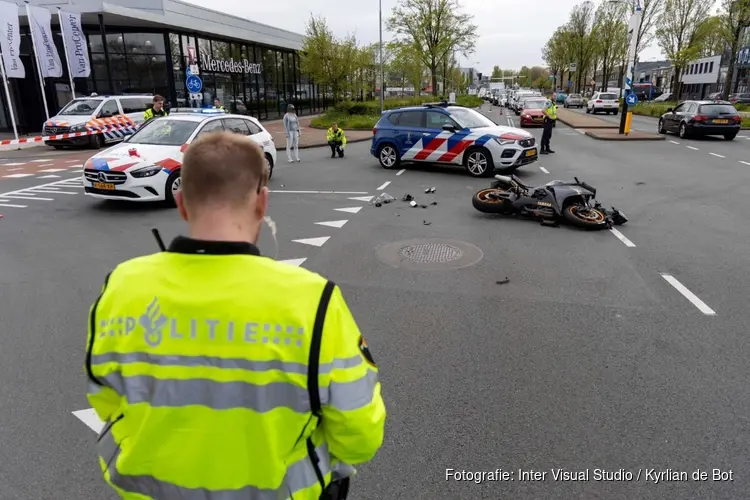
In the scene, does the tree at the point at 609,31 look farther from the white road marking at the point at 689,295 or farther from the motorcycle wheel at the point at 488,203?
the white road marking at the point at 689,295

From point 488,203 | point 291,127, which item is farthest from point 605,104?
point 488,203

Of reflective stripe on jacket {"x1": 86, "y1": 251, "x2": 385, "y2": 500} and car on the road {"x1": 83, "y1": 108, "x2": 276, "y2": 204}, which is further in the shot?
car on the road {"x1": 83, "y1": 108, "x2": 276, "y2": 204}

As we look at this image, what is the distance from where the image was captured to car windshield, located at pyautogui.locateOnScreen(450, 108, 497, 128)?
44.1ft

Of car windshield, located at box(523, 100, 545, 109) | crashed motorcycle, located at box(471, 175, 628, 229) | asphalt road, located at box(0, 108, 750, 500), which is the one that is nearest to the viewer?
asphalt road, located at box(0, 108, 750, 500)

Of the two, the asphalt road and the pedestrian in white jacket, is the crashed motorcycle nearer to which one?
the asphalt road

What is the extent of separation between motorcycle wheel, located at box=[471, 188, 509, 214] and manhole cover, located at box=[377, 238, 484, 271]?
1649 millimetres

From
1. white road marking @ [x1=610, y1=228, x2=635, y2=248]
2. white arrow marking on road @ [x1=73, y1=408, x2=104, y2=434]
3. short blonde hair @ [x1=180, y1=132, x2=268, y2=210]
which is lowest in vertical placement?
white road marking @ [x1=610, y1=228, x2=635, y2=248]

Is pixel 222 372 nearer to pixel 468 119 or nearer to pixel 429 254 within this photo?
pixel 429 254

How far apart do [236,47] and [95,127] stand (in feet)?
55.8

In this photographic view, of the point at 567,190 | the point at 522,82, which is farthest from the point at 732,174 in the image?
the point at 522,82

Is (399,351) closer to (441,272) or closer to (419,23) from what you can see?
(441,272)

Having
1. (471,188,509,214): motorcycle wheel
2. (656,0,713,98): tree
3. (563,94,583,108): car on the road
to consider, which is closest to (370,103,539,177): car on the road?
(471,188,509,214): motorcycle wheel

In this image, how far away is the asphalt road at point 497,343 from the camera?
2.99 m

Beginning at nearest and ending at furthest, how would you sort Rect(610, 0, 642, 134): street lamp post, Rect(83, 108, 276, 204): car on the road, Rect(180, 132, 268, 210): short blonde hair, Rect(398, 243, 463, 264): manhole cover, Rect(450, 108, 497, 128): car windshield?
Rect(180, 132, 268, 210): short blonde hair
Rect(398, 243, 463, 264): manhole cover
Rect(83, 108, 276, 204): car on the road
Rect(450, 108, 497, 128): car windshield
Rect(610, 0, 642, 134): street lamp post
